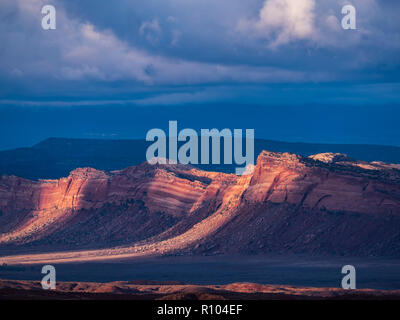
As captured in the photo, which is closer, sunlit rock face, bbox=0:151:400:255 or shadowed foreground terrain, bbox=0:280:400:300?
shadowed foreground terrain, bbox=0:280:400:300

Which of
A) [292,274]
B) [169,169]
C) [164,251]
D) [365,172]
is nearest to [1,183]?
[169,169]

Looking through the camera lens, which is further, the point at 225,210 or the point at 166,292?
the point at 225,210

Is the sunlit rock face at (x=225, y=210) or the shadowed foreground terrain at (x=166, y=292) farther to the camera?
the sunlit rock face at (x=225, y=210)

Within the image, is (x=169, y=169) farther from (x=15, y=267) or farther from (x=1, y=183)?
(x=15, y=267)

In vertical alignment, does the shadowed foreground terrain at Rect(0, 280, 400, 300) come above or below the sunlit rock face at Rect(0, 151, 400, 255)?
below

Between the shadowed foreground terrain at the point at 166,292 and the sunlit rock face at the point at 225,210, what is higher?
the sunlit rock face at the point at 225,210
